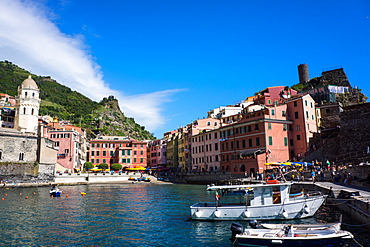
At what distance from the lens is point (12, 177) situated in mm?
59750

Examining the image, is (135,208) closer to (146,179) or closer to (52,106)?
(146,179)

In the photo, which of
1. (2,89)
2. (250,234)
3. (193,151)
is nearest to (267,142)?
(193,151)

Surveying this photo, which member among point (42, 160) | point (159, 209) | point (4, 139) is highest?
point (4, 139)

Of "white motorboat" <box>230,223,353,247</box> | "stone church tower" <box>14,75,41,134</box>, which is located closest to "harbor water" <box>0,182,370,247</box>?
"white motorboat" <box>230,223,353,247</box>

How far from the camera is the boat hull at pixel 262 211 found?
69.0 ft

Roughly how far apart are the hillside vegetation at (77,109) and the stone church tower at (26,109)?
146 ft

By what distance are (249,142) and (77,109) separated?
12853 cm

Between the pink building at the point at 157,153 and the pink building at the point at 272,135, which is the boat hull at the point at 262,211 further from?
the pink building at the point at 157,153

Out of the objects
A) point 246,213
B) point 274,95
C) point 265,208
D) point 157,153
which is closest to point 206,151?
point 274,95

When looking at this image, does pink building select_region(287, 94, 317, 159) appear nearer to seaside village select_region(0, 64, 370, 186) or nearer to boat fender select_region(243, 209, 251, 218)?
seaside village select_region(0, 64, 370, 186)

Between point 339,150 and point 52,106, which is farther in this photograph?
point 52,106

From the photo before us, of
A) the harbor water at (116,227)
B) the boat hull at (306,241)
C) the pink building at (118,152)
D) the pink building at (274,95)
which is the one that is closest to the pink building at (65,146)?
the pink building at (118,152)

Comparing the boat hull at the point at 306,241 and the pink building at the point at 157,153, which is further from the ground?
the pink building at the point at 157,153

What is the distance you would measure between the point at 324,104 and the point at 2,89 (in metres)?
147
